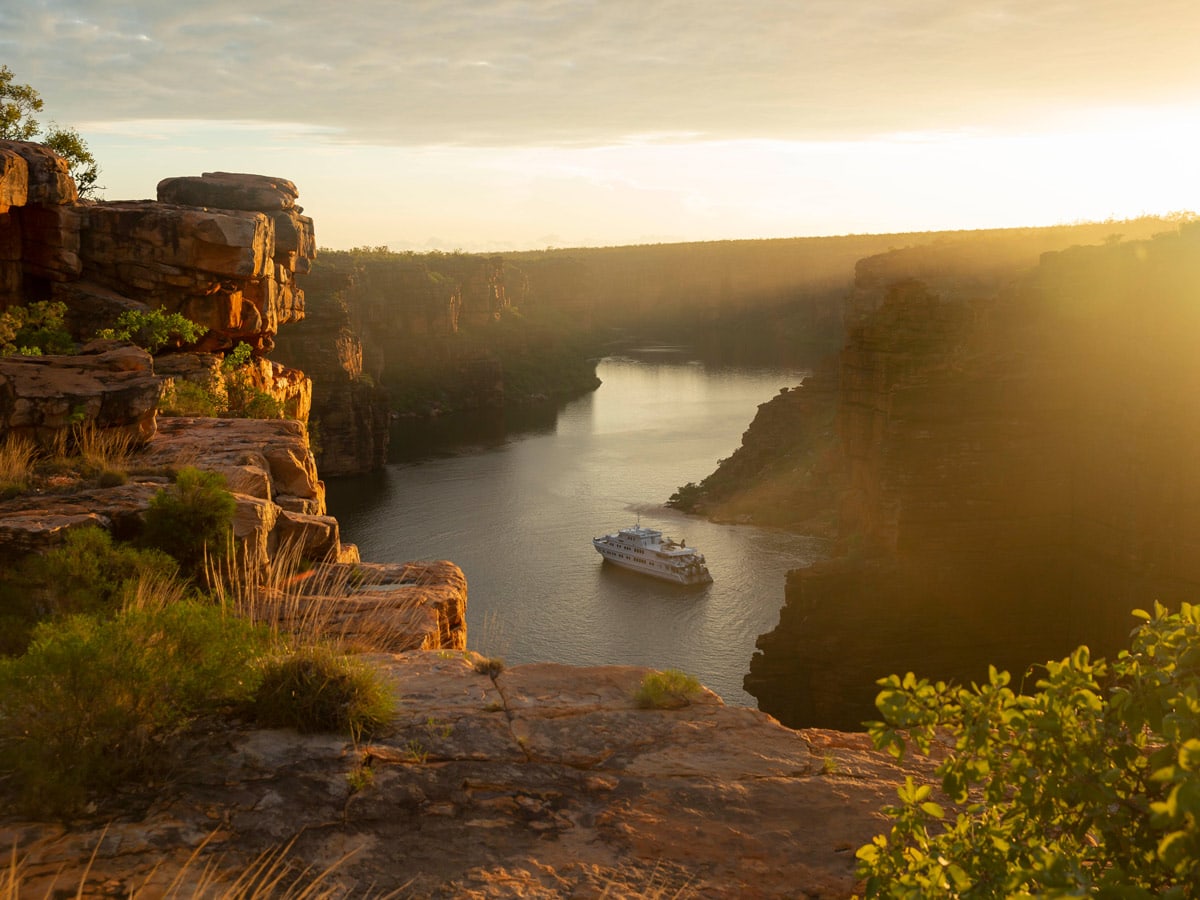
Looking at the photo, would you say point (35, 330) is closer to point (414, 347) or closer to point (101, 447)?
point (101, 447)

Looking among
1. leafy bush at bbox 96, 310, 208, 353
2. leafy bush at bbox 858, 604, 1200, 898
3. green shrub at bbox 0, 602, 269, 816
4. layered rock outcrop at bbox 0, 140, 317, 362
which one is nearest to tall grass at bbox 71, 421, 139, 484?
green shrub at bbox 0, 602, 269, 816

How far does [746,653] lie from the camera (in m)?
43.0

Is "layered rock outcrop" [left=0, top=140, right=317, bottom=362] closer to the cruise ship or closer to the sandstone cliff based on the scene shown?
the sandstone cliff

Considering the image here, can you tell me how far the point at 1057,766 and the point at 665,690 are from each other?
14.4 feet

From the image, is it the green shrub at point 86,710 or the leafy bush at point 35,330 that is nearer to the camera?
the green shrub at point 86,710

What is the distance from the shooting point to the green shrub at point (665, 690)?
7801 mm

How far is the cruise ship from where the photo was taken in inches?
2034

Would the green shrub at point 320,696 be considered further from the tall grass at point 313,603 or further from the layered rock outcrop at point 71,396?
the layered rock outcrop at point 71,396

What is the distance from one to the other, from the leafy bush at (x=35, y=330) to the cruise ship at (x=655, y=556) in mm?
36600

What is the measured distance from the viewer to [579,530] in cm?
6250

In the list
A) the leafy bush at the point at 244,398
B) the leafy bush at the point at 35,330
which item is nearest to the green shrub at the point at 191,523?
the leafy bush at the point at 244,398

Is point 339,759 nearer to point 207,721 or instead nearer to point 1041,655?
point 207,721

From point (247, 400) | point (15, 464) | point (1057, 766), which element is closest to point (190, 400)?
point (247, 400)

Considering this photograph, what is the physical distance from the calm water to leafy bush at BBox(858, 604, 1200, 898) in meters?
5.43
